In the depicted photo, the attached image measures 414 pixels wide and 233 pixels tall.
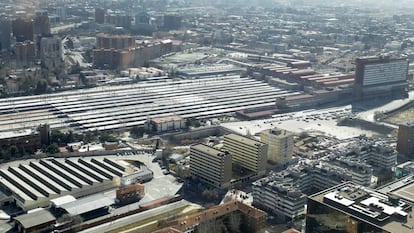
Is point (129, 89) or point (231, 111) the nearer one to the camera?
point (231, 111)

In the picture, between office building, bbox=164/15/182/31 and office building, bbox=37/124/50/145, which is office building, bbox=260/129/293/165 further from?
office building, bbox=164/15/182/31

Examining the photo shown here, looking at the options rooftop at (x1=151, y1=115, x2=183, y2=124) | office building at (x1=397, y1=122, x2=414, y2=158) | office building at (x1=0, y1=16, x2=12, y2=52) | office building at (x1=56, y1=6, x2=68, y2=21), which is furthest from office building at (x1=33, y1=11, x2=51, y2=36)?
office building at (x1=397, y1=122, x2=414, y2=158)

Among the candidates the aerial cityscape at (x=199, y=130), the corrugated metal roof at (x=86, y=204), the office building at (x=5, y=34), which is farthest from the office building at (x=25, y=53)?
the corrugated metal roof at (x=86, y=204)

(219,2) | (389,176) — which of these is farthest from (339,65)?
(219,2)

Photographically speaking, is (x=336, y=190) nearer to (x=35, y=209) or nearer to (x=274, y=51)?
(x=35, y=209)

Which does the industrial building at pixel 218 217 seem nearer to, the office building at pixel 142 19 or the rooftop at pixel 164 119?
the rooftop at pixel 164 119

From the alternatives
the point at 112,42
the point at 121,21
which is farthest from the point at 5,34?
the point at 121,21

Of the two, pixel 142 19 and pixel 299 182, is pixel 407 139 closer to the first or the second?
pixel 299 182

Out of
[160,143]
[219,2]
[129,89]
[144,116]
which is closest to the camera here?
[160,143]
